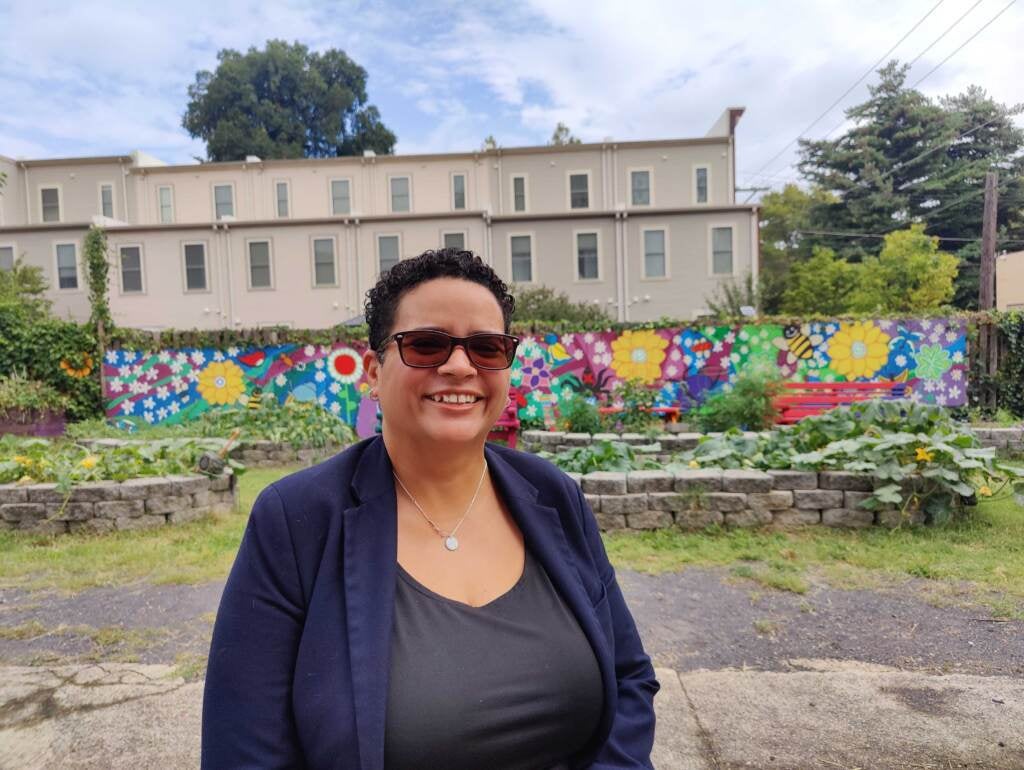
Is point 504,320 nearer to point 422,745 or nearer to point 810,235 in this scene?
point 422,745

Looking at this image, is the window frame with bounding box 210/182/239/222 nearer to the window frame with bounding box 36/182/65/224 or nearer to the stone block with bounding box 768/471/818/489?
the window frame with bounding box 36/182/65/224

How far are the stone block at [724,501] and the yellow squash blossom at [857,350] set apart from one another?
27.8 ft

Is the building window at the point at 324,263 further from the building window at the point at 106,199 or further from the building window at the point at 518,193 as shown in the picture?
the building window at the point at 106,199

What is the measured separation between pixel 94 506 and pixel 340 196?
25.1 metres

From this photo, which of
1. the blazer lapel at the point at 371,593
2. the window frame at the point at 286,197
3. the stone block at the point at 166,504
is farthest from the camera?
the window frame at the point at 286,197

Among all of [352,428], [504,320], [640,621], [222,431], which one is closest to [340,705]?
[504,320]

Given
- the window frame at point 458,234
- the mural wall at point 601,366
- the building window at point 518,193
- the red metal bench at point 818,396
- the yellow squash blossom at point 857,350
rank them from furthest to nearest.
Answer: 1. the building window at point 518,193
2. the window frame at point 458,234
3. the yellow squash blossom at point 857,350
4. the mural wall at point 601,366
5. the red metal bench at point 818,396

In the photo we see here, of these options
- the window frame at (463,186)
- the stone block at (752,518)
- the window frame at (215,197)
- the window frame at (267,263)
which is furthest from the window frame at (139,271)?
the stone block at (752,518)

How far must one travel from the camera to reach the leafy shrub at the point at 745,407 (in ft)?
32.1

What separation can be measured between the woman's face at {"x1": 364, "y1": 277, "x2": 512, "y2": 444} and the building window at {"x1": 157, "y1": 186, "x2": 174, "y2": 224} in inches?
1255

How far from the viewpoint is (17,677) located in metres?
3.25

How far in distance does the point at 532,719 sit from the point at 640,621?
2662 mm

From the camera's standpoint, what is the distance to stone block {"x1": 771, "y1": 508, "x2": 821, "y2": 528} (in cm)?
570

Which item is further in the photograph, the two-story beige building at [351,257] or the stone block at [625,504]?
the two-story beige building at [351,257]
